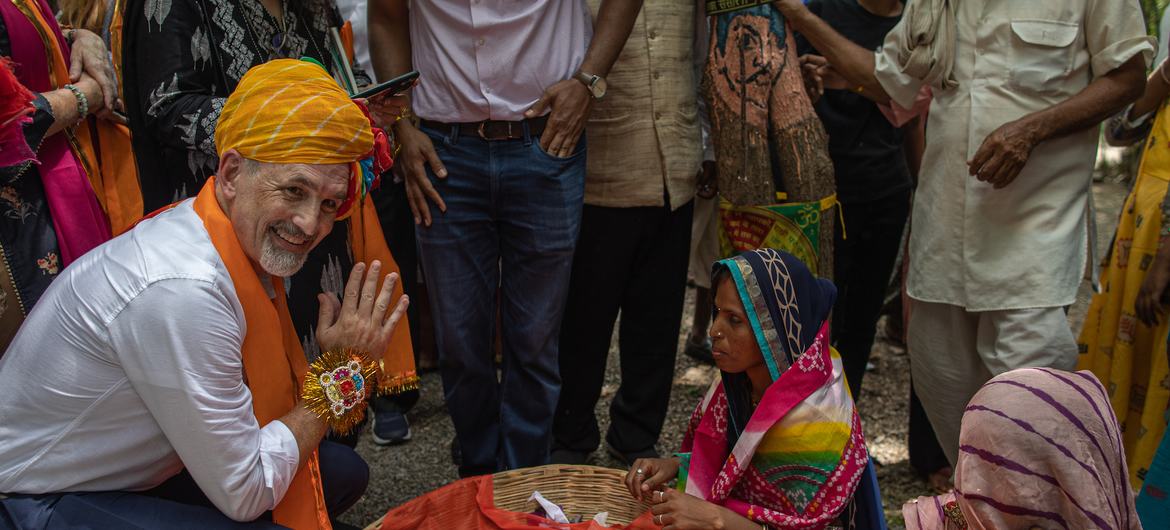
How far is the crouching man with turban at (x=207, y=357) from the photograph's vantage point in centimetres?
194

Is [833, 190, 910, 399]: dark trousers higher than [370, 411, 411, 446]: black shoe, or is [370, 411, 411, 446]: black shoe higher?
[833, 190, 910, 399]: dark trousers

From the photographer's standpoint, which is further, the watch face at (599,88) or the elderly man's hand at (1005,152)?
the watch face at (599,88)

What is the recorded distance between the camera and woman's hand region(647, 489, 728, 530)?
7.85ft

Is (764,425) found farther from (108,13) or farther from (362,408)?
(108,13)

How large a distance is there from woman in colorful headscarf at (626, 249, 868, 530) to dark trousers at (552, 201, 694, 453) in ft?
2.79

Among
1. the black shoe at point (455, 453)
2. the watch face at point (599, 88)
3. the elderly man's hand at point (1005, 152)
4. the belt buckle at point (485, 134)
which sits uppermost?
the watch face at point (599, 88)

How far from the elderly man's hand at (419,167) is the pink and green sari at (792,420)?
102 centimetres

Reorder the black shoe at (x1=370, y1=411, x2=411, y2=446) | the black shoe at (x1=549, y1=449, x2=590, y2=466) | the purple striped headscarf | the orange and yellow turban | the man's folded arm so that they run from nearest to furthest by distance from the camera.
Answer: the purple striped headscarf, the man's folded arm, the orange and yellow turban, the black shoe at (x1=549, y1=449, x2=590, y2=466), the black shoe at (x1=370, y1=411, x2=411, y2=446)

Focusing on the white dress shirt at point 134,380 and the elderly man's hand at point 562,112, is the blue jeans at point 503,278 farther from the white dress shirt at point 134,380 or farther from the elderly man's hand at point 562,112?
the white dress shirt at point 134,380

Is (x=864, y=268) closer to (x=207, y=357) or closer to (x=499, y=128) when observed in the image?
(x=499, y=128)

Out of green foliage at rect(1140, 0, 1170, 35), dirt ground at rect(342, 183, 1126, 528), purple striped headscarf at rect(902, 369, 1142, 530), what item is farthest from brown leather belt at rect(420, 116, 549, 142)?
green foliage at rect(1140, 0, 1170, 35)

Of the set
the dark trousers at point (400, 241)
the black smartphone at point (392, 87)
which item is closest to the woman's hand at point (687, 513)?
the black smartphone at point (392, 87)

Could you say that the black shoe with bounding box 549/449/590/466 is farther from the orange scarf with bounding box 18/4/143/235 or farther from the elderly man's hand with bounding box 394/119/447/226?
the orange scarf with bounding box 18/4/143/235

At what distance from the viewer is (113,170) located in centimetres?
287
